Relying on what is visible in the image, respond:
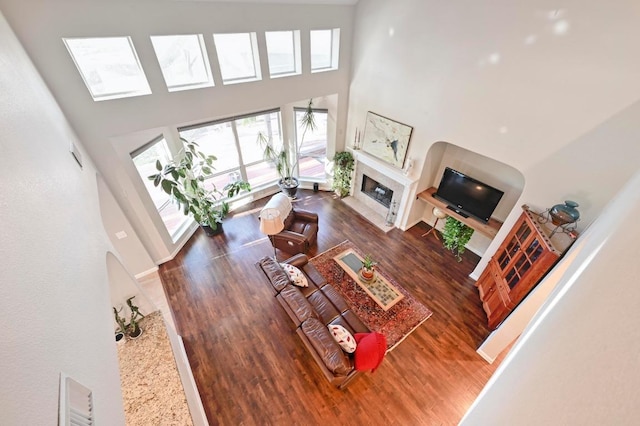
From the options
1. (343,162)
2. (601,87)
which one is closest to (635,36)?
(601,87)

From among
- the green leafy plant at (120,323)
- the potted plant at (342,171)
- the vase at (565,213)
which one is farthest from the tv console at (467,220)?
the green leafy plant at (120,323)

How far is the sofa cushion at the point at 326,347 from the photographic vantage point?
343cm

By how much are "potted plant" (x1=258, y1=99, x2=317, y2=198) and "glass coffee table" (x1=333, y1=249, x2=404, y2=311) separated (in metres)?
2.76

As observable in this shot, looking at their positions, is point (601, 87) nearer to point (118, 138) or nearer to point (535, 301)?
point (535, 301)

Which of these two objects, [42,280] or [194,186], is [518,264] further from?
[194,186]

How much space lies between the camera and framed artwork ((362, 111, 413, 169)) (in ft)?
18.7

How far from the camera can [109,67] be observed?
4.09m

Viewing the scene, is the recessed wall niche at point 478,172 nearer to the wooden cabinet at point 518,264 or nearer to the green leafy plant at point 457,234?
the green leafy plant at point 457,234

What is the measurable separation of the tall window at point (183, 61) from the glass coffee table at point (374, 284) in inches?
175

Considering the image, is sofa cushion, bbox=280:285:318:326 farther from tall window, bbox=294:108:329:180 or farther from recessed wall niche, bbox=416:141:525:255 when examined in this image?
tall window, bbox=294:108:329:180

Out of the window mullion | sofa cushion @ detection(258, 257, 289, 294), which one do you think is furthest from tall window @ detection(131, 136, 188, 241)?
sofa cushion @ detection(258, 257, 289, 294)

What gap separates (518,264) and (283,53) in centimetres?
597

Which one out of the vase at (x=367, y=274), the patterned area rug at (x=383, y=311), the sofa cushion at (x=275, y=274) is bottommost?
the patterned area rug at (x=383, y=311)

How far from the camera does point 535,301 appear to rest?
11.6ft
